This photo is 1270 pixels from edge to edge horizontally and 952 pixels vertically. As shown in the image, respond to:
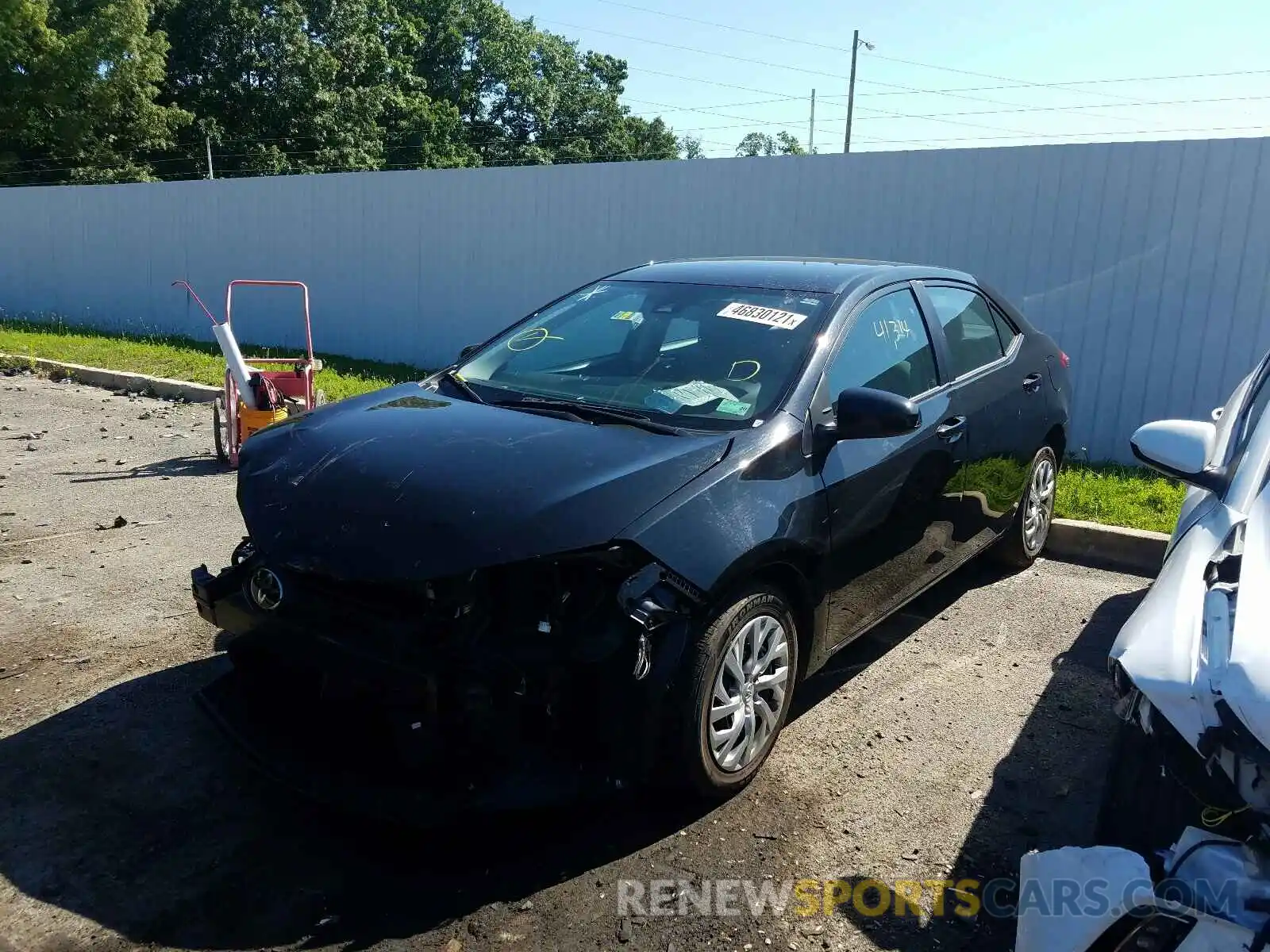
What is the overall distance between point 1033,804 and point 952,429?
1.58 m

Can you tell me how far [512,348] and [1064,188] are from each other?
5687mm

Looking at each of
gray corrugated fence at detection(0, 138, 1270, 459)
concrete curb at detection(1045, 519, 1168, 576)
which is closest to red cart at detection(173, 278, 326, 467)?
gray corrugated fence at detection(0, 138, 1270, 459)

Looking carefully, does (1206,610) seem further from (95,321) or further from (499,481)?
(95,321)

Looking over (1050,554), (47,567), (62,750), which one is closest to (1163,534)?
(1050,554)

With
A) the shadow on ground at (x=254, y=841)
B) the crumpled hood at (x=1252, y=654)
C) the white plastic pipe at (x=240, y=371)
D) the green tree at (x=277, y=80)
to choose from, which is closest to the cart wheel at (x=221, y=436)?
the white plastic pipe at (x=240, y=371)

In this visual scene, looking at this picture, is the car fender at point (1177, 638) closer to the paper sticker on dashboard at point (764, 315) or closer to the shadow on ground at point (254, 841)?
the shadow on ground at point (254, 841)

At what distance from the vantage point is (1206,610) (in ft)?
7.52

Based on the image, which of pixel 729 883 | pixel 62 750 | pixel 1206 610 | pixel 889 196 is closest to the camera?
pixel 1206 610

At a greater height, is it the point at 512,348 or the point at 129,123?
the point at 129,123

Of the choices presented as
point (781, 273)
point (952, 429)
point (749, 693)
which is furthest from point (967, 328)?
point (749, 693)

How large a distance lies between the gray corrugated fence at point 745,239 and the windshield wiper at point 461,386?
569 centimetres

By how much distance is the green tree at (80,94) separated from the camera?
27.6 meters

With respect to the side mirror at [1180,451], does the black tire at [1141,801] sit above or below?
below

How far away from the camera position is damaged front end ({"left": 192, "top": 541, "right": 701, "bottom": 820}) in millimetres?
2695
